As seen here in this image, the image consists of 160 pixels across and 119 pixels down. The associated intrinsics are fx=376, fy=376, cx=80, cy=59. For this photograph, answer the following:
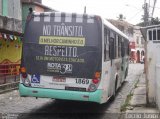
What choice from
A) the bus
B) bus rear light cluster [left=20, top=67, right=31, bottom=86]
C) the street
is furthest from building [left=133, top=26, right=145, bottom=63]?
bus rear light cluster [left=20, top=67, right=31, bottom=86]

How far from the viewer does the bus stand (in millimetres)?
10266

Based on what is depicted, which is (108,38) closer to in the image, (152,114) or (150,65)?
(150,65)

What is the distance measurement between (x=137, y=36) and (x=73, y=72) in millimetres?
79039

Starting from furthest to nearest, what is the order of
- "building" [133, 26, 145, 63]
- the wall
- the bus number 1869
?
"building" [133, 26, 145, 63], the wall, the bus number 1869

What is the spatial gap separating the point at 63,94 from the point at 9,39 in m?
10.7

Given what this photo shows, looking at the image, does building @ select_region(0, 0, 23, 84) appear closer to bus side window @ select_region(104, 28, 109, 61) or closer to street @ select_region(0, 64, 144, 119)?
street @ select_region(0, 64, 144, 119)

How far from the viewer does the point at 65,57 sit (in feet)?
34.3

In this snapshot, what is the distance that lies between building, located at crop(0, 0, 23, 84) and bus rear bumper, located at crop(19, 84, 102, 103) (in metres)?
6.48

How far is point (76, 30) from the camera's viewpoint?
10516 millimetres

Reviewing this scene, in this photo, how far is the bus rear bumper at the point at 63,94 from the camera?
33.2 ft

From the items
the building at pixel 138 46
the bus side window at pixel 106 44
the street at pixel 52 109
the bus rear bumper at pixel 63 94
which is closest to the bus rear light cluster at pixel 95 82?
the bus rear bumper at pixel 63 94

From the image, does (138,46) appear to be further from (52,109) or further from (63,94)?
(63,94)

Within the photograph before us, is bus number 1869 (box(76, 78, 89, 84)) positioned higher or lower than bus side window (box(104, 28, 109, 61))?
lower

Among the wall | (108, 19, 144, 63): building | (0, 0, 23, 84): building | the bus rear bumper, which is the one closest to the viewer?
the bus rear bumper
